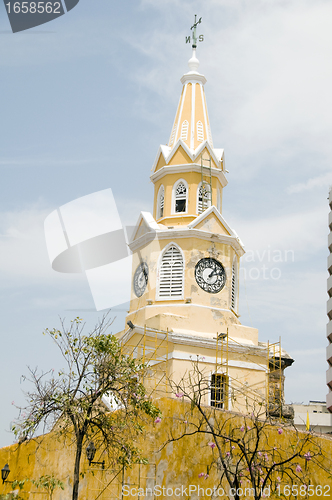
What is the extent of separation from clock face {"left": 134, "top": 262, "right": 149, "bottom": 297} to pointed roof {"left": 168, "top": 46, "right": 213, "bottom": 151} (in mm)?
6051

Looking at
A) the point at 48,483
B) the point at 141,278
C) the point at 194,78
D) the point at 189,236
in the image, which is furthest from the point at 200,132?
the point at 48,483

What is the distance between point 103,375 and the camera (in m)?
16.7

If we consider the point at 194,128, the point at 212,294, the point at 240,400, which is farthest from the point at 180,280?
the point at 194,128

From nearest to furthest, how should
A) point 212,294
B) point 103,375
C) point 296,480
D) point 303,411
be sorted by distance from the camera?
point 103,375
point 296,480
point 212,294
point 303,411

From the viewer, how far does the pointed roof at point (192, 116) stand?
96.2 ft

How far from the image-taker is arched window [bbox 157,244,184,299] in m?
25.8

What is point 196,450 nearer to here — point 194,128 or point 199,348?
point 199,348

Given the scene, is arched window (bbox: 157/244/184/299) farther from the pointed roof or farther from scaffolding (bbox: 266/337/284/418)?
the pointed roof

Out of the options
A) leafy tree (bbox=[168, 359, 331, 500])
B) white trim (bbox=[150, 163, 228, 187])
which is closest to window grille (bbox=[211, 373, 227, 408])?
leafy tree (bbox=[168, 359, 331, 500])

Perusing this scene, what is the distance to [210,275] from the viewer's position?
85.9 ft

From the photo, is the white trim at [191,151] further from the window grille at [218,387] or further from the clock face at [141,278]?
the window grille at [218,387]

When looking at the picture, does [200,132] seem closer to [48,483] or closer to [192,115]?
[192,115]

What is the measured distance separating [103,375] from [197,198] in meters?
12.9

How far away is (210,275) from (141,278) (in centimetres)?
307
